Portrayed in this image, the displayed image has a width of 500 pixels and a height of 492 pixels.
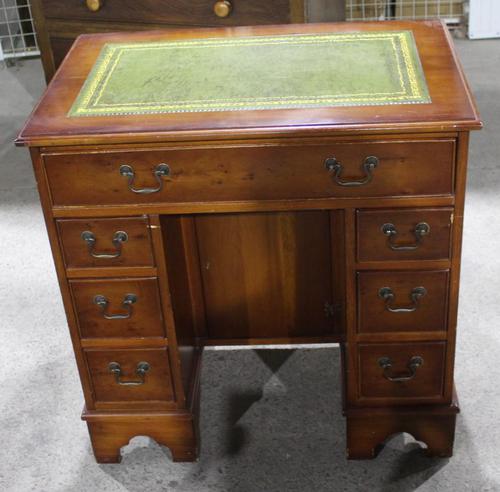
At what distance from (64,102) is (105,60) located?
A: 0.26m

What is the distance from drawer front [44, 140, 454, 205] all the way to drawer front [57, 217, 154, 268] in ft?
0.22

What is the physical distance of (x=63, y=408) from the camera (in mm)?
2670

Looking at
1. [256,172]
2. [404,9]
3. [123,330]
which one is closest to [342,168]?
[256,172]

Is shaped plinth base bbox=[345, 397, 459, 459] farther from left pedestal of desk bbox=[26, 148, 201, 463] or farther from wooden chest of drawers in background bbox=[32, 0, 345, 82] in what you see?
wooden chest of drawers in background bbox=[32, 0, 345, 82]

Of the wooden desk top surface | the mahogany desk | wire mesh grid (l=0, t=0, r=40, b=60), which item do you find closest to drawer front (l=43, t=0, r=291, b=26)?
the mahogany desk

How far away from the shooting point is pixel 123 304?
7.27 ft

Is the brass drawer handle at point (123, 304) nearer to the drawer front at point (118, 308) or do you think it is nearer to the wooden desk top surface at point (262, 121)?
the drawer front at point (118, 308)

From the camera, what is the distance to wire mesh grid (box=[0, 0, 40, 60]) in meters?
4.94

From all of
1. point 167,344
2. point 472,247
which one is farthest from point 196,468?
point 472,247

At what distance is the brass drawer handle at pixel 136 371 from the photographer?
230 cm

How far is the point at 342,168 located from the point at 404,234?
Answer: 21 centimetres

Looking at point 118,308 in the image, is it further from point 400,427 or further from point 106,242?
point 400,427

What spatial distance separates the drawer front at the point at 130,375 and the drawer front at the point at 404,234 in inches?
22.0

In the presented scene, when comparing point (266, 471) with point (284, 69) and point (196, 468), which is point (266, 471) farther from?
point (284, 69)
